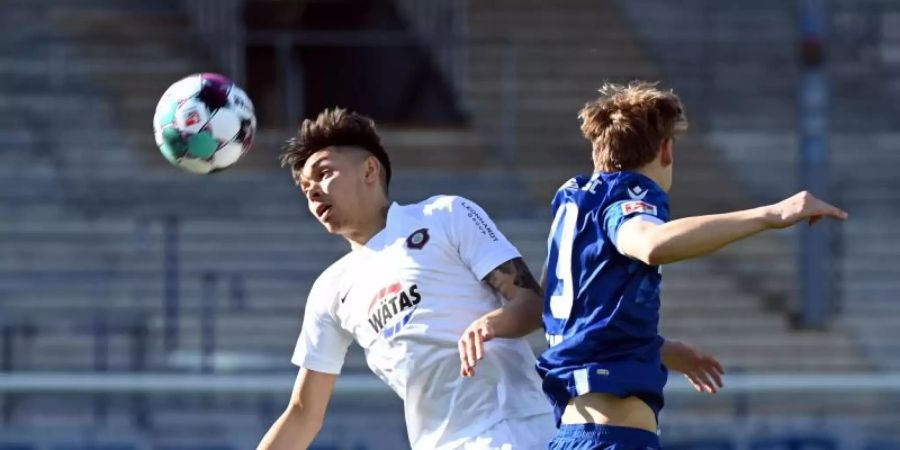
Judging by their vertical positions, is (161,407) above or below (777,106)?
below

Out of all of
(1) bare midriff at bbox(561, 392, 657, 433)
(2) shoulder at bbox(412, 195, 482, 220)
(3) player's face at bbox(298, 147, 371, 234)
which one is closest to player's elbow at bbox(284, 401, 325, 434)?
(3) player's face at bbox(298, 147, 371, 234)

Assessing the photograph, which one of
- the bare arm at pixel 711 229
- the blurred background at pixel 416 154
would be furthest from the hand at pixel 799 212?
the blurred background at pixel 416 154

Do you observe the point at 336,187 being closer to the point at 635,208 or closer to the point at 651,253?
the point at 635,208

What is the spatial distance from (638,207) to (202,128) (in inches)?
72.3

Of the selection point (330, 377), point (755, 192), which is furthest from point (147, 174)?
point (330, 377)

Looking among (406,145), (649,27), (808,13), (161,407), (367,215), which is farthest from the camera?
(649,27)

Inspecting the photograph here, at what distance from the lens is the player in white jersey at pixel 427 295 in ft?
14.7

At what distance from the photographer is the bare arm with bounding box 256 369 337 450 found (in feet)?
15.7

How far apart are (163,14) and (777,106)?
4989 millimetres

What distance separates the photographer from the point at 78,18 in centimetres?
1351

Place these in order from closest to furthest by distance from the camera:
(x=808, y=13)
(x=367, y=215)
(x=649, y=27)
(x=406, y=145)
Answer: (x=367, y=215) < (x=808, y=13) < (x=406, y=145) < (x=649, y=27)

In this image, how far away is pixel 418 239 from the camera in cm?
457

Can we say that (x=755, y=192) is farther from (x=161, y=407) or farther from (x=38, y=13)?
(x=161, y=407)

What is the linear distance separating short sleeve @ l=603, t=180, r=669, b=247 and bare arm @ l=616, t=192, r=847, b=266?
0.06m
